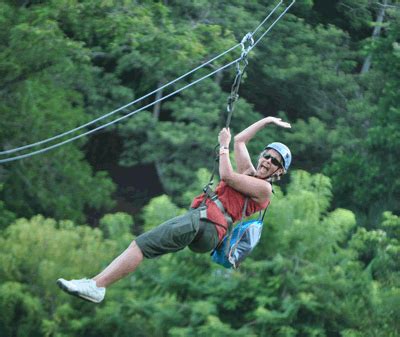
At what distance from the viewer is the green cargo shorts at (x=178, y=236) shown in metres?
6.47

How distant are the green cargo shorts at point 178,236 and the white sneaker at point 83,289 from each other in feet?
1.00

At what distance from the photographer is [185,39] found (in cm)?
1487

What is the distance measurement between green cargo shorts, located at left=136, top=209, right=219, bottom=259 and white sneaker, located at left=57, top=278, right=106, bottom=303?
0.31 meters

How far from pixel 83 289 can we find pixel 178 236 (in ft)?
1.83

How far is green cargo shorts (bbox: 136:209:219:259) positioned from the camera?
6.47 meters

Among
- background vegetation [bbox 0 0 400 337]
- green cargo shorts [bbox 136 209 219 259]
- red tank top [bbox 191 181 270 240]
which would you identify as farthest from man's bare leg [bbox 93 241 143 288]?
background vegetation [bbox 0 0 400 337]

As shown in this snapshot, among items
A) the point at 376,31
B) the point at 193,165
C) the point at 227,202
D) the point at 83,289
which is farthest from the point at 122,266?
the point at 376,31

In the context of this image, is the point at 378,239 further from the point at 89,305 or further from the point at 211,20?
the point at 211,20

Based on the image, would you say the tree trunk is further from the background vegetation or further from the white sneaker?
the white sneaker

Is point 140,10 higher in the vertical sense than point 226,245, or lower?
lower

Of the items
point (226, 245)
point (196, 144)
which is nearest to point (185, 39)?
point (196, 144)

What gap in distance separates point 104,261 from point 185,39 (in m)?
2.86

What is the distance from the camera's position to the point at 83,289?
640 centimetres

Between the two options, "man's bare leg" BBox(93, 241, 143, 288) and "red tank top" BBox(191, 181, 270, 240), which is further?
"red tank top" BBox(191, 181, 270, 240)
